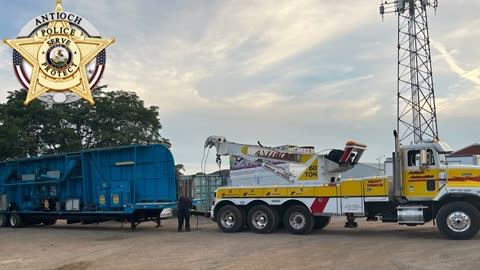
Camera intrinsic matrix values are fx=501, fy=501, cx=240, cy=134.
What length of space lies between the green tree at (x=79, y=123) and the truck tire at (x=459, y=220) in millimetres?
24854

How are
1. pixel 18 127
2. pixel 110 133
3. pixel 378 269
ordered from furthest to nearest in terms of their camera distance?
pixel 110 133
pixel 18 127
pixel 378 269

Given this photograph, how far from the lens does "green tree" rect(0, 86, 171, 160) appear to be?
1280 inches

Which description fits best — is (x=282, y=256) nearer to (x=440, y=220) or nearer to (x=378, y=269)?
(x=378, y=269)

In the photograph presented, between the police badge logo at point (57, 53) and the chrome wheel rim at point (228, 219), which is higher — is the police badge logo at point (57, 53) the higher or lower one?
the higher one

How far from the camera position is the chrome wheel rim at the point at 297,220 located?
1603cm

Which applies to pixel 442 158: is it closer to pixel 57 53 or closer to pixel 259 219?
pixel 259 219

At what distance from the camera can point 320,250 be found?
1230 centimetres

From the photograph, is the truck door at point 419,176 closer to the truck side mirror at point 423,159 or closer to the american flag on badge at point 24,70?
the truck side mirror at point 423,159

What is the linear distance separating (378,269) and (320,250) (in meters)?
2.86

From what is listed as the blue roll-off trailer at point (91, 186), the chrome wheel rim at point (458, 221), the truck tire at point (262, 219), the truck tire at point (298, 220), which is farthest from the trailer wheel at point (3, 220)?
the chrome wheel rim at point (458, 221)

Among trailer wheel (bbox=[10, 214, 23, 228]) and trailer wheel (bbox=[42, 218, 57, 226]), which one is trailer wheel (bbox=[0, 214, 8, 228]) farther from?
trailer wheel (bbox=[42, 218, 57, 226])

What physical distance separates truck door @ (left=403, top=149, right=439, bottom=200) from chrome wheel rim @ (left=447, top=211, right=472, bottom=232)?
34.5 inches

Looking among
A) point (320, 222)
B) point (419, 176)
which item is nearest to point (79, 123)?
point (320, 222)

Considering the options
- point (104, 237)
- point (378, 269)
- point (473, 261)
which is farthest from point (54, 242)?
point (473, 261)
